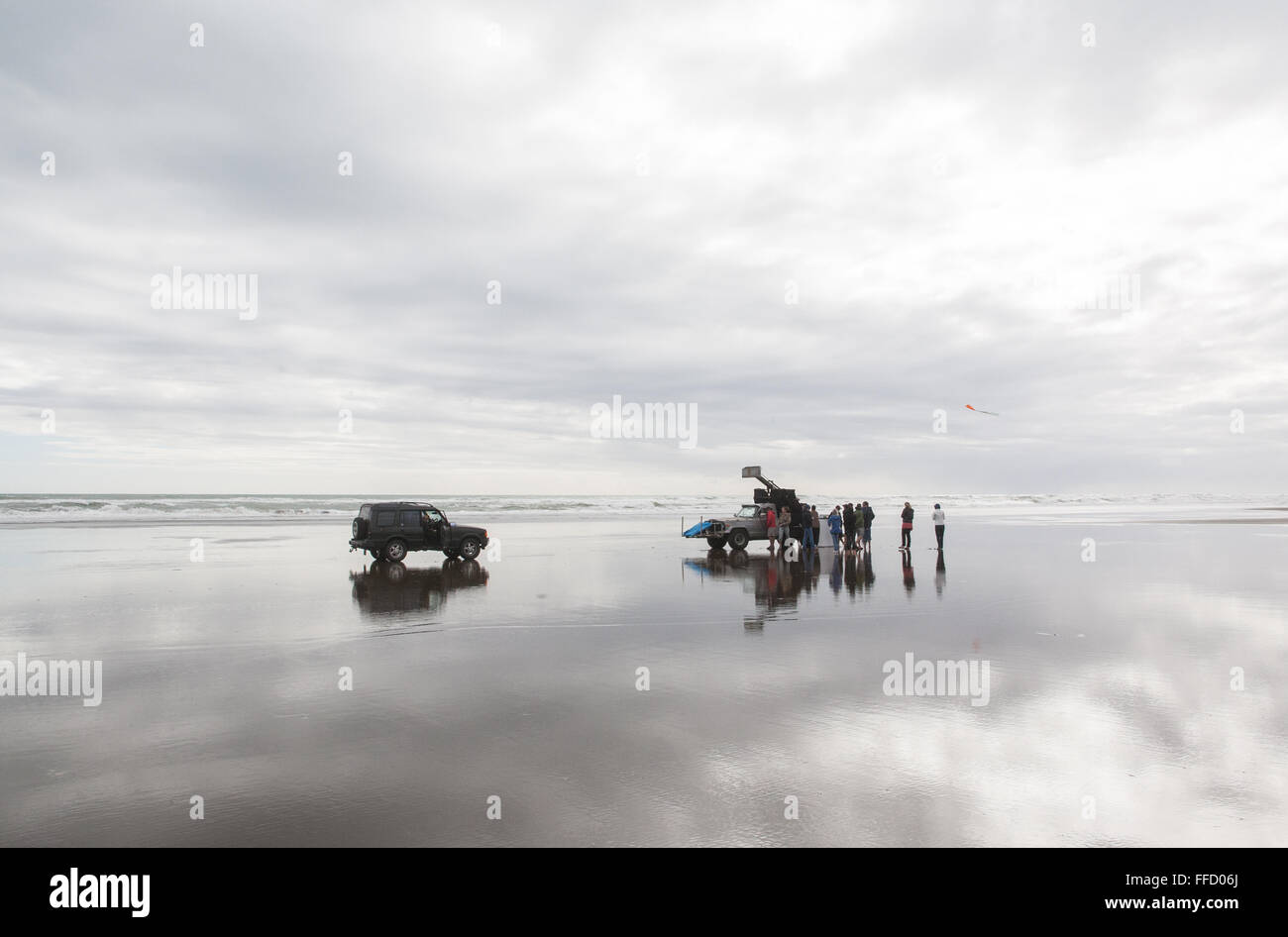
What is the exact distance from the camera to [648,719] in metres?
7.43

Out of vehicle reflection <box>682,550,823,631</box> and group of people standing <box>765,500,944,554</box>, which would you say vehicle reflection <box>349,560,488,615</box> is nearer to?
vehicle reflection <box>682,550,823,631</box>

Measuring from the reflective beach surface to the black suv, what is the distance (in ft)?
23.2

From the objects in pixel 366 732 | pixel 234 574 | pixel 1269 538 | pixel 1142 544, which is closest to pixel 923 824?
pixel 366 732

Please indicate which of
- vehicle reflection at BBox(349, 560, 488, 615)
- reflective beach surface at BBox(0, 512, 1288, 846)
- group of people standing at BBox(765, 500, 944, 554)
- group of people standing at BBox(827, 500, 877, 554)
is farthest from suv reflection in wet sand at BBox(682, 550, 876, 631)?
vehicle reflection at BBox(349, 560, 488, 615)

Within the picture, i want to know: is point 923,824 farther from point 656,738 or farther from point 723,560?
point 723,560

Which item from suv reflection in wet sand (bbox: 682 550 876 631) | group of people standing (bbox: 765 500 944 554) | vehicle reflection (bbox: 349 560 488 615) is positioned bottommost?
suv reflection in wet sand (bbox: 682 550 876 631)

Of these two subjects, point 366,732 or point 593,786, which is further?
point 366,732

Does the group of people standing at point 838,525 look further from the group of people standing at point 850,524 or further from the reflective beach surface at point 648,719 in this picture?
the reflective beach surface at point 648,719

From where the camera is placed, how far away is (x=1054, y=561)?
76.0 ft

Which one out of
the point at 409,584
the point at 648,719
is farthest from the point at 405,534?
the point at 648,719

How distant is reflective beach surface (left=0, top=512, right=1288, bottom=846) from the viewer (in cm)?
515

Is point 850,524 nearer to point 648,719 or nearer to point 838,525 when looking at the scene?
point 838,525

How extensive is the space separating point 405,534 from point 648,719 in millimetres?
18718
